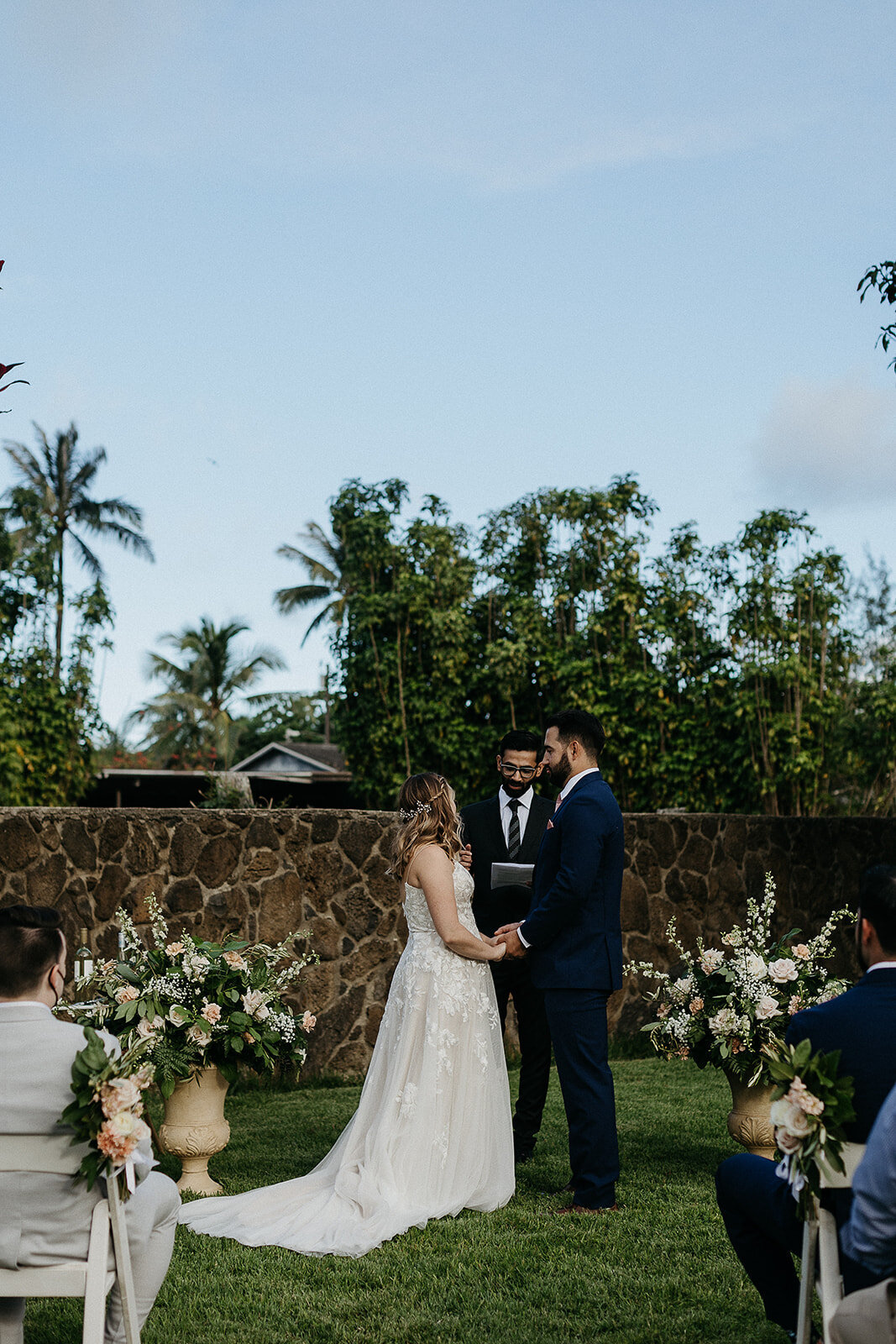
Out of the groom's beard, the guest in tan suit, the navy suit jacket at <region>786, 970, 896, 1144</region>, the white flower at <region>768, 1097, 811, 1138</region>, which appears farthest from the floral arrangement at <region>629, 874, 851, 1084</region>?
the guest in tan suit

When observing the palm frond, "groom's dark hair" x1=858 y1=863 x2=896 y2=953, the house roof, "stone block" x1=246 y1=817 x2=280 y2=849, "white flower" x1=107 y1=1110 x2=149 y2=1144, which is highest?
the palm frond

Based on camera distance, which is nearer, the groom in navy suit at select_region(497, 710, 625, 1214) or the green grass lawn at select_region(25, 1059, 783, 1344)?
the green grass lawn at select_region(25, 1059, 783, 1344)

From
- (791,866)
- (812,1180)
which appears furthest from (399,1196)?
(791,866)

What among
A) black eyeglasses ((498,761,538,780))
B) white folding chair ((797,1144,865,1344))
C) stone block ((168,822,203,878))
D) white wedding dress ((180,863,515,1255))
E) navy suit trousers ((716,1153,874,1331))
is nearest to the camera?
white folding chair ((797,1144,865,1344))

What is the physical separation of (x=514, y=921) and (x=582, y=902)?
4.92ft

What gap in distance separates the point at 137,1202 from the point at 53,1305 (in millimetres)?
1487

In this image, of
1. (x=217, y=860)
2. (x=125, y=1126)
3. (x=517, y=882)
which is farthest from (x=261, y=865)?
(x=125, y=1126)

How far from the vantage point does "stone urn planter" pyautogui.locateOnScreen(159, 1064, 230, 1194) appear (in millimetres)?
5875

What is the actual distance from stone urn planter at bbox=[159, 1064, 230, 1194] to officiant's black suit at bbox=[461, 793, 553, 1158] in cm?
149

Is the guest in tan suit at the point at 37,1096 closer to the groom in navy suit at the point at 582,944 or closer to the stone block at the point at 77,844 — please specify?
the groom in navy suit at the point at 582,944

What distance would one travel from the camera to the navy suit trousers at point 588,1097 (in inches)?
213

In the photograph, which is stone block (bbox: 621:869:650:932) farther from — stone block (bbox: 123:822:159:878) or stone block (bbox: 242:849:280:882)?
stone block (bbox: 123:822:159:878)

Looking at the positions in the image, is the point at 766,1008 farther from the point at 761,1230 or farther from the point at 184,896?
the point at 184,896

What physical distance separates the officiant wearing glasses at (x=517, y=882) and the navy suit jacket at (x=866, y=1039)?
331 centimetres
